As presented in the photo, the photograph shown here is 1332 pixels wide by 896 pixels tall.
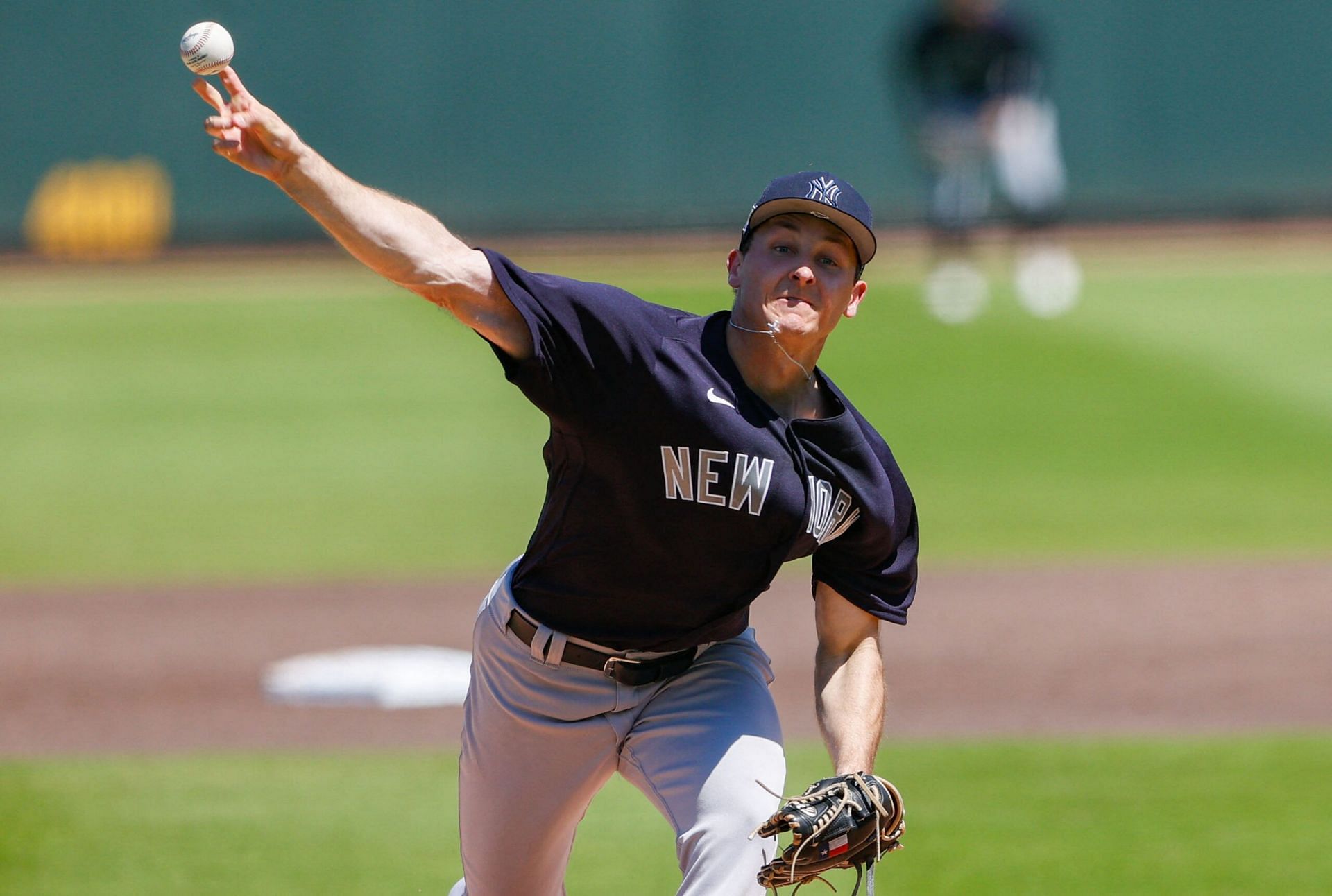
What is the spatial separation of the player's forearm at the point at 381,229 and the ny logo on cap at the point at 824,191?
2.66ft

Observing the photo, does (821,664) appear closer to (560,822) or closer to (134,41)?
(560,822)

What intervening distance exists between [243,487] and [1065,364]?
6.74 metres

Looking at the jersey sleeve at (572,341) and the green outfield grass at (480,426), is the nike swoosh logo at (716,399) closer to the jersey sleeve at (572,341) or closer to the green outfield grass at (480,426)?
the jersey sleeve at (572,341)

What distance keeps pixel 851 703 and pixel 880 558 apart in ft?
1.12

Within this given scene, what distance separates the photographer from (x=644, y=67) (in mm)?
22203

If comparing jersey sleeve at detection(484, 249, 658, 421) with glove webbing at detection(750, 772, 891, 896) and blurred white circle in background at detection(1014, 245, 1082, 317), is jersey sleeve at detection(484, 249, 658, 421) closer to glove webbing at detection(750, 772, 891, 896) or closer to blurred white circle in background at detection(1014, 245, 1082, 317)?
glove webbing at detection(750, 772, 891, 896)

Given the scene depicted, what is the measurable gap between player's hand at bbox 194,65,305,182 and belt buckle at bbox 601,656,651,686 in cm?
136

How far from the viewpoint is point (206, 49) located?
313cm

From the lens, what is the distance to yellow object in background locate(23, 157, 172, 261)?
21.3 metres

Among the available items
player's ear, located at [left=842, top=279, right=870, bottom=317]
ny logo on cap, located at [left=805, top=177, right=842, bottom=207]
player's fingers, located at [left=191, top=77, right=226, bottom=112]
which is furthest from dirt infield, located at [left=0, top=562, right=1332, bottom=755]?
player's fingers, located at [left=191, top=77, right=226, bottom=112]

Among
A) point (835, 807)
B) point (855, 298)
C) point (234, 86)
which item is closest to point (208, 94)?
point (234, 86)

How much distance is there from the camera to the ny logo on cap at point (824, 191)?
3775 mm

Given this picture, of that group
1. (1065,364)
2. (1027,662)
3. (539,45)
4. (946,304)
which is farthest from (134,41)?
(1027,662)

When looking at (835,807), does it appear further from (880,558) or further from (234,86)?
(234,86)
